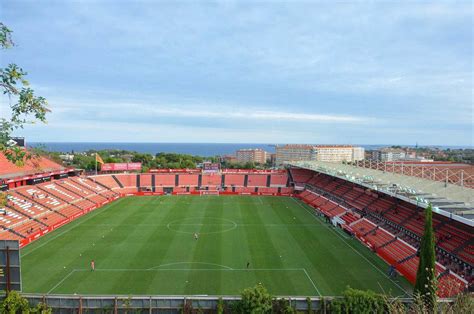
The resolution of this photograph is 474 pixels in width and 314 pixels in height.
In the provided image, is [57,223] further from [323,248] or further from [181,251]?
[323,248]

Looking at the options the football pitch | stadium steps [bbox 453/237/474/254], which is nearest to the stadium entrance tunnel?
the football pitch

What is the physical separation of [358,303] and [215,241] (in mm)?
19365

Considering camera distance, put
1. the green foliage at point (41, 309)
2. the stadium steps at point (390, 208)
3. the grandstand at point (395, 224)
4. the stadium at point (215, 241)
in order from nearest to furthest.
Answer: the green foliage at point (41, 309)
the stadium at point (215, 241)
the grandstand at point (395, 224)
the stadium steps at point (390, 208)

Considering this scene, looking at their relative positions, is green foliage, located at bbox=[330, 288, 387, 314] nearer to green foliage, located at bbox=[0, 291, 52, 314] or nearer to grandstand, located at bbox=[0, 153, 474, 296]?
grandstand, located at bbox=[0, 153, 474, 296]

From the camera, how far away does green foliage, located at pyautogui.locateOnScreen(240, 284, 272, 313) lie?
713 inches

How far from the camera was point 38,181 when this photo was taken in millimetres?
51844

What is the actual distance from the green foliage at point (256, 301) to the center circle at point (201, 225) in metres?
21.1

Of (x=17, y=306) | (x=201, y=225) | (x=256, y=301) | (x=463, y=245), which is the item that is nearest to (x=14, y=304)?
(x=17, y=306)

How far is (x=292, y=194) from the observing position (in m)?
67.1

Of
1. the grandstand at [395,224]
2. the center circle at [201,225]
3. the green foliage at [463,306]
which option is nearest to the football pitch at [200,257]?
the center circle at [201,225]

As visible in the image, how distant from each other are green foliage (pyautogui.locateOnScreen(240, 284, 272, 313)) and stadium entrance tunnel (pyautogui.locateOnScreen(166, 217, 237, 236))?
67.2 feet

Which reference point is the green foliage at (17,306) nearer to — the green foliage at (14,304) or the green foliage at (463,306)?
the green foliage at (14,304)

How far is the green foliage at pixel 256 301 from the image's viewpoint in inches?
713

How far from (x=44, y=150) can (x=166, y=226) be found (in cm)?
3507
